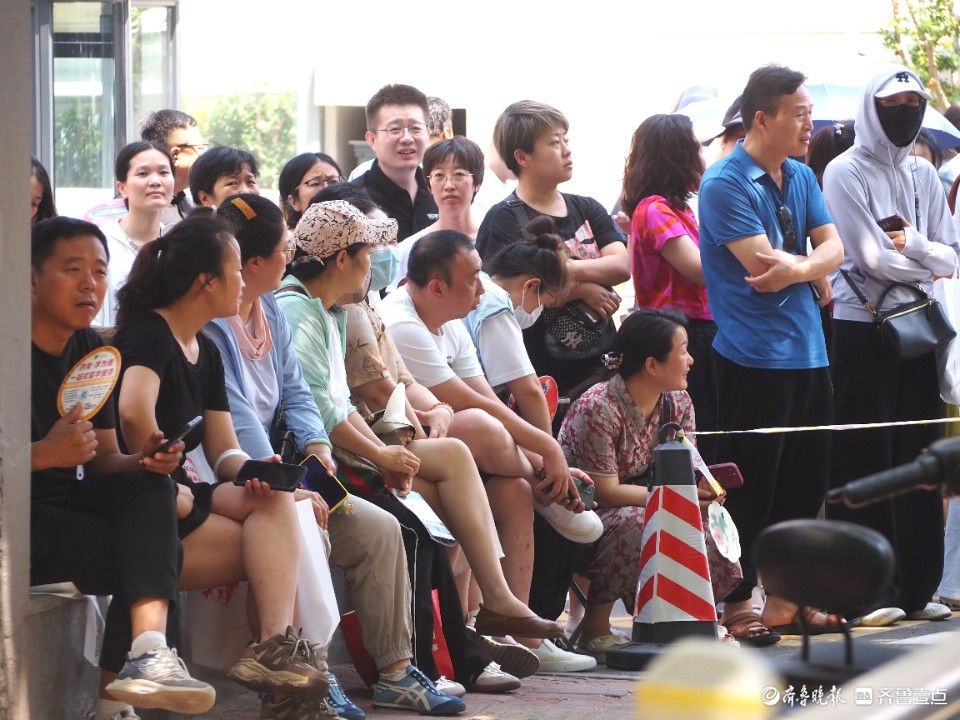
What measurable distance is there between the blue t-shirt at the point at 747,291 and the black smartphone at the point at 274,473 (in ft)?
10.1

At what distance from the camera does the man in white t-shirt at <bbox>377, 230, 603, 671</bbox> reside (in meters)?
6.72

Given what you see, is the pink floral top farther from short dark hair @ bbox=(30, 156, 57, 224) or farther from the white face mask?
short dark hair @ bbox=(30, 156, 57, 224)

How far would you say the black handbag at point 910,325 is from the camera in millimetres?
7789

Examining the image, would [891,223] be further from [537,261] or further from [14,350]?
[14,350]

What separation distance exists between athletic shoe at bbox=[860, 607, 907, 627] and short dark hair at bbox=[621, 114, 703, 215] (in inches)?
88.1

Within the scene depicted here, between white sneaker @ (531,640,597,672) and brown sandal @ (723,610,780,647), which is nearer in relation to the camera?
white sneaker @ (531,640,597,672)

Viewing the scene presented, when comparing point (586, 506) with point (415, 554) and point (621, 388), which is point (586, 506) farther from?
point (415, 554)

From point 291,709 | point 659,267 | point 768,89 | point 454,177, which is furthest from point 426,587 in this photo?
point 768,89

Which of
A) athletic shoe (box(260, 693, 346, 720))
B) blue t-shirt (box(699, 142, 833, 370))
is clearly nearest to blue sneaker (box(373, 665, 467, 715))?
athletic shoe (box(260, 693, 346, 720))

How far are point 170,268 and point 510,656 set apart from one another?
2.20m

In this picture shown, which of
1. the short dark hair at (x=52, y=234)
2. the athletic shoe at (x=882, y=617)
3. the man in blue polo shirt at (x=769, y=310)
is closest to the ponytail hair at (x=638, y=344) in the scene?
the man in blue polo shirt at (x=769, y=310)

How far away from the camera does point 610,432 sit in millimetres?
7211

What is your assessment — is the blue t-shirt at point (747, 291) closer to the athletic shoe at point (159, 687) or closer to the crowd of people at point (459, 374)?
the crowd of people at point (459, 374)

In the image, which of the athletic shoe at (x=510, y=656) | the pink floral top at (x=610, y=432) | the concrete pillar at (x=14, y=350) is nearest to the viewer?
the concrete pillar at (x=14, y=350)
